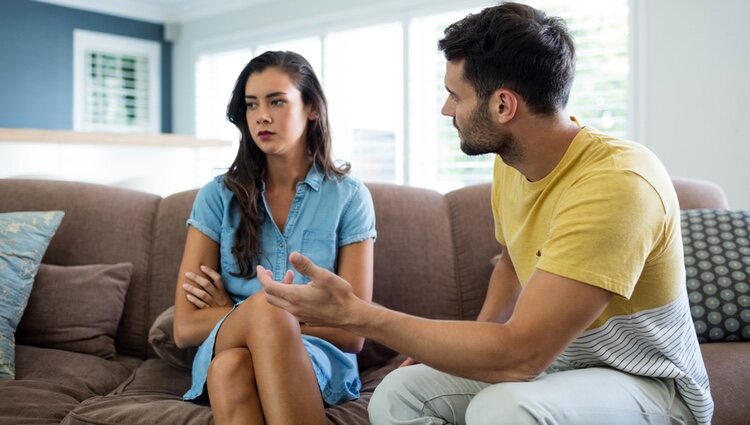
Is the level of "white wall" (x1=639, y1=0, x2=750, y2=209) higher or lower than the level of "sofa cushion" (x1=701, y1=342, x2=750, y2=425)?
higher

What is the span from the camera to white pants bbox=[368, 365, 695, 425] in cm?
115

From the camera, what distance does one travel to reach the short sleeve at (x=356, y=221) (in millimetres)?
1927

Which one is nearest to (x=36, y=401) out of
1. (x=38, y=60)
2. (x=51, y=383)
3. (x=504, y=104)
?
(x=51, y=383)

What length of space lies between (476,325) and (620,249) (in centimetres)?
26

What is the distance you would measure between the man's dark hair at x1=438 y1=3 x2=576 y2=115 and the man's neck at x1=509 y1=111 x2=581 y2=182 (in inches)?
0.9

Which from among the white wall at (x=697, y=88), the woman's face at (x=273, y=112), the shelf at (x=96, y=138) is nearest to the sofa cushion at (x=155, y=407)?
the woman's face at (x=273, y=112)

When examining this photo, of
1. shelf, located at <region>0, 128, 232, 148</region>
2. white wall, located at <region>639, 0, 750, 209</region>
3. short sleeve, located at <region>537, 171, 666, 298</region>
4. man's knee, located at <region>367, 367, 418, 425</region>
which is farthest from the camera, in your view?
white wall, located at <region>639, 0, 750, 209</region>

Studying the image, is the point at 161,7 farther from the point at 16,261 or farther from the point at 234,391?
the point at 234,391

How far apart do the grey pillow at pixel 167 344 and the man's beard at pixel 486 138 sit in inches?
39.3

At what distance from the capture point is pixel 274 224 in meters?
1.93

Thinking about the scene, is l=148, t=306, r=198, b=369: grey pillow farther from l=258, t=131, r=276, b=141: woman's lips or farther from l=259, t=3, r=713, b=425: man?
l=259, t=3, r=713, b=425: man

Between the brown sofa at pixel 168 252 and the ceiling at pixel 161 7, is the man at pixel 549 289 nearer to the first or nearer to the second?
the brown sofa at pixel 168 252

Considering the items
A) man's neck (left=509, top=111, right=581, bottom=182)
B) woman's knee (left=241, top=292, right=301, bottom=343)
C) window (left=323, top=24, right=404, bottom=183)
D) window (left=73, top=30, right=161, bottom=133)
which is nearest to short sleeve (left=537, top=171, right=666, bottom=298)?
man's neck (left=509, top=111, right=581, bottom=182)

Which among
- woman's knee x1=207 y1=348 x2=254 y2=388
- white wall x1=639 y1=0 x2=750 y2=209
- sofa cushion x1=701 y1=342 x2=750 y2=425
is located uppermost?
white wall x1=639 y1=0 x2=750 y2=209
